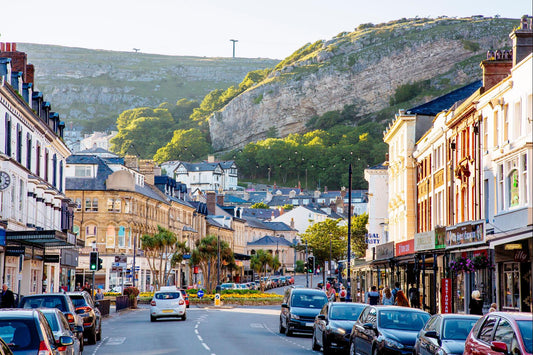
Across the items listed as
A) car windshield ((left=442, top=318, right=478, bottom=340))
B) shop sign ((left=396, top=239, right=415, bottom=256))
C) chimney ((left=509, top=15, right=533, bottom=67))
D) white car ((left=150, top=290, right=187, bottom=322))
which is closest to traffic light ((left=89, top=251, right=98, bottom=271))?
white car ((left=150, top=290, right=187, bottom=322))

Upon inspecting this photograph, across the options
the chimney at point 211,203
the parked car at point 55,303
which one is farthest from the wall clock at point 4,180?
the chimney at point 211,203

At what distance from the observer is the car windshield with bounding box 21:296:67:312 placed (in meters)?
22.7

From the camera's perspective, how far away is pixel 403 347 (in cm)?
1869

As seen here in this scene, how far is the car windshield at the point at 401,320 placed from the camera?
20.2 m

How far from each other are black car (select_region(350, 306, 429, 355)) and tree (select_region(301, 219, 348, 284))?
305 feet

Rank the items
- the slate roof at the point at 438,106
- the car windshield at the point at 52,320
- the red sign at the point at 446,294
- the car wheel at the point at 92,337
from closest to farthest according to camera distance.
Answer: the car windshield at the point at 52,320
the car wheel at the point at 92,337
the red sign at the point at 446,294
the slate roof at the point at 438,106

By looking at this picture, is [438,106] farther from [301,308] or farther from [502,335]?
[502,335]

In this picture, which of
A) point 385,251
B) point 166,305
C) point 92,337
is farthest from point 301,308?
point 385,251

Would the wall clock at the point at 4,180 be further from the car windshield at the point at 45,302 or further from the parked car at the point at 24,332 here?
the parked car at the point at 24,332

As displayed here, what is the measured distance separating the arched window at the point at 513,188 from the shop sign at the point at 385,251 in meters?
16.7

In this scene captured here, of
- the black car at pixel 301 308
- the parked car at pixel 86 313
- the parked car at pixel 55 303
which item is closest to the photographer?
the parked car at pixel 55 303

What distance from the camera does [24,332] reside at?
1370cm

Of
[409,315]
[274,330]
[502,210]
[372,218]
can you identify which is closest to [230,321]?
[274,330]

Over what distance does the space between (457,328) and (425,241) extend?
20481 mm
